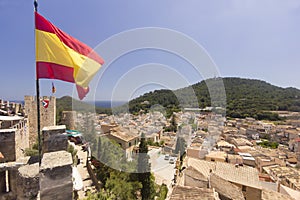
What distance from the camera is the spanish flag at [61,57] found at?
81.9 inches

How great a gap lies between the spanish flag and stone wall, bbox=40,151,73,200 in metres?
1.29

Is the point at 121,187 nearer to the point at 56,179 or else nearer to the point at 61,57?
the point at 56,179

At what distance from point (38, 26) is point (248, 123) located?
32730mm

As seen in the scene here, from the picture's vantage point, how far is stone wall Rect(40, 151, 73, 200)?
1.20 meters

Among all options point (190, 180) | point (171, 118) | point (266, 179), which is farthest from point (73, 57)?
point (266, 179)

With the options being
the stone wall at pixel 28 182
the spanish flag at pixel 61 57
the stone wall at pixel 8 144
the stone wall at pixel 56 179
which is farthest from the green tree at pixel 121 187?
the stone wall at pixel 56 179

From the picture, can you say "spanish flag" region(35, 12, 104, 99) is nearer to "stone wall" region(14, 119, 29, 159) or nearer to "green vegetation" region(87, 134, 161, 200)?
"stone wall" region(14, 119, 29, 159)

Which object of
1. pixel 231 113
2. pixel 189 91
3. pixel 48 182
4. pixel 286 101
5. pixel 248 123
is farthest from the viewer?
pixel 286 101

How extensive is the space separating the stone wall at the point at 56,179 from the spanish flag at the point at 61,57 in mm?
1293

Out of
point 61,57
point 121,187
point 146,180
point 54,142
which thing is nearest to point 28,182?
point 54,142

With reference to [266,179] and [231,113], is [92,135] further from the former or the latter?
[231,113]

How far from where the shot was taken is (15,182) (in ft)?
8.41

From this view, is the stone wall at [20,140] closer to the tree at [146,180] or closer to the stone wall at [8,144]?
the stone wall at [8,144]

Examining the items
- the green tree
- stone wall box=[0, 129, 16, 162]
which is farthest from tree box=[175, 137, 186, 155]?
stone wall box=[0, 129, 16, 162]
